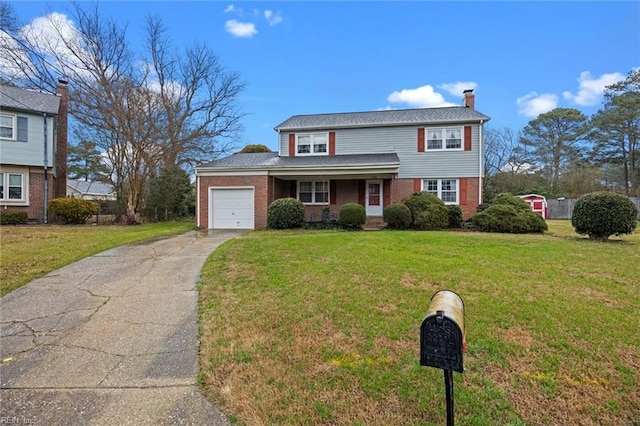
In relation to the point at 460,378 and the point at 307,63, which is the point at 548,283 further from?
the point at 307,63

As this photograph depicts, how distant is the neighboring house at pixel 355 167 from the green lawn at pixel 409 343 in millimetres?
9174

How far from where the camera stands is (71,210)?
16859 millimetres

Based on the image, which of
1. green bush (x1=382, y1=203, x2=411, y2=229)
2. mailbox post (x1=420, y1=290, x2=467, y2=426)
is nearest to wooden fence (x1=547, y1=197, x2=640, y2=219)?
green bush (x1=382, y1=203, x2=411, y2=229)

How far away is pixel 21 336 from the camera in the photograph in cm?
417

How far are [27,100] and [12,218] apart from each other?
265 inches

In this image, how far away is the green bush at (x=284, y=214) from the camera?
14484mm

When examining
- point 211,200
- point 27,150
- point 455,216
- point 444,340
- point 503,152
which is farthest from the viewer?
point 503,152

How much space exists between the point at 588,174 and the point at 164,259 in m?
34.9

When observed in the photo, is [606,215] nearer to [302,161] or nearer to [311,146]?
[302,161]

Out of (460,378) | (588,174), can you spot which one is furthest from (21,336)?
(588,174)

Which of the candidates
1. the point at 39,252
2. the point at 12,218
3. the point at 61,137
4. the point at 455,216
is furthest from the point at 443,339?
the point at 61,137

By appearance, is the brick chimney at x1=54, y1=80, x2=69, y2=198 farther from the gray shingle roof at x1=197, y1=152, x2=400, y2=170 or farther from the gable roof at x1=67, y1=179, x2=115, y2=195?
the gable roof at x1=67, y1=179, x2=115, y2=195

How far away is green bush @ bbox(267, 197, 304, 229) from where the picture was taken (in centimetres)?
1448

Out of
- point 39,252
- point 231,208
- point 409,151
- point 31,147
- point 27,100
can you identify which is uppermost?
point 27,100
